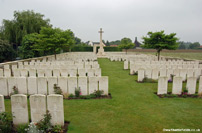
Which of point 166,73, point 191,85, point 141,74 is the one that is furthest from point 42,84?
point 166,73

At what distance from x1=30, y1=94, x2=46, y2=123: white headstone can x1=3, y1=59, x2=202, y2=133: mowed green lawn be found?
895 mm

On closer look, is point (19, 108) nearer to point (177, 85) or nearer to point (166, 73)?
point (177, 85)

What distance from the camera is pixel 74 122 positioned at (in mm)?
4090

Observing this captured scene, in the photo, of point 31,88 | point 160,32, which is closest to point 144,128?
point 31,88

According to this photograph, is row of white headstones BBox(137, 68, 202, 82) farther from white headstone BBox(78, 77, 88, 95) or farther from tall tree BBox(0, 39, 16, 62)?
tall tree BBox(0, 39, 16, 62)

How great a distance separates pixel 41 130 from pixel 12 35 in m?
22.8

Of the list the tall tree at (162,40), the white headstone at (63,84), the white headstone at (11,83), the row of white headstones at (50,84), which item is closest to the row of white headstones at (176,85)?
the row of white headstones at (50,84)

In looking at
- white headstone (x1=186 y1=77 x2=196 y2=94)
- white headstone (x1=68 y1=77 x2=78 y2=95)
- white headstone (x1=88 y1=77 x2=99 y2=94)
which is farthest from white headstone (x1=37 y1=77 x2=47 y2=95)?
white headstone (x1=186 y1=77 x2=196 y2=94)

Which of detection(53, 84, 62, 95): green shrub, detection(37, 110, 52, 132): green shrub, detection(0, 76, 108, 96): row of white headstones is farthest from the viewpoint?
detection(0, 76, 108, 96): row of white headstones

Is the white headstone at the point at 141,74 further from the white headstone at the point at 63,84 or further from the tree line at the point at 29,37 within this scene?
the tree line at the point at 29,37

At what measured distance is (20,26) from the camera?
21.8 meters

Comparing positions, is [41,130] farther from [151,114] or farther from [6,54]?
[6,54]

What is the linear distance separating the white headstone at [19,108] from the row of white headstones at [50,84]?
247 centimetres

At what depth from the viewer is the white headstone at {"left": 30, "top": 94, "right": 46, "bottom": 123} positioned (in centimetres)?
355
